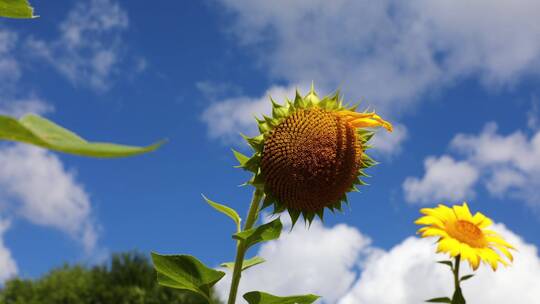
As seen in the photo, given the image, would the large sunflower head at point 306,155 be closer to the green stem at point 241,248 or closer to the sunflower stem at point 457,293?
the green stem at point 241,248

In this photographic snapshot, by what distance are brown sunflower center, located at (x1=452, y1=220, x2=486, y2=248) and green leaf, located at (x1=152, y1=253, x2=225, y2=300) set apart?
153cm

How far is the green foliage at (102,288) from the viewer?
2856 cm

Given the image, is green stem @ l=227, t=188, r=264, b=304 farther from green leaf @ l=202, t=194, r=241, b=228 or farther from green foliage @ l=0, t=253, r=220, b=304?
green foliage @ l=0, t=253, r=220, b=304

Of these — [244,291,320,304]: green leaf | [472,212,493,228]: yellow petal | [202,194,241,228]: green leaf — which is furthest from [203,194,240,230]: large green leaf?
[472,212,493,228]: yellow petal

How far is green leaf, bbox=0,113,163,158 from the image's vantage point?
65 cm

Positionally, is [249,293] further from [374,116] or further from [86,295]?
[86,295]

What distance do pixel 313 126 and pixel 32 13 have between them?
1.92 m

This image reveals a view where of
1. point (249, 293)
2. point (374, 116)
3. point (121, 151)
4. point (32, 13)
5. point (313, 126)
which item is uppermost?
point (374, 116)

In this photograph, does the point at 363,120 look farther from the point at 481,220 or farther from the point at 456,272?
the point at 481,220

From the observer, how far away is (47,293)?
3197 cm

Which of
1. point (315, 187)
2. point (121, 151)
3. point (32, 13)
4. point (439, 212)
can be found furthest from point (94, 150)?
point (439, 212)

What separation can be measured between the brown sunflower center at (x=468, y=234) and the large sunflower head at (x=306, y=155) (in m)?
0.75

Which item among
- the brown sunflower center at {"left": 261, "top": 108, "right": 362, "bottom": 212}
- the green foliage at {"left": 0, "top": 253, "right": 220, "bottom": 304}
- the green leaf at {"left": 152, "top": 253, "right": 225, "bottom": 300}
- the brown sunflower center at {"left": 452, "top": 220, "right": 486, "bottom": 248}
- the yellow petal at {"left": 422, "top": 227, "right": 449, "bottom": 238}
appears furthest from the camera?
the green foliage at {"left": 0, "top": 253, "right": 220, "bottom": 304}

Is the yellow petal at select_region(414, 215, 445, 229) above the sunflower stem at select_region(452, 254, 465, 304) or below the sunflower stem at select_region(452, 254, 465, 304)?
above
